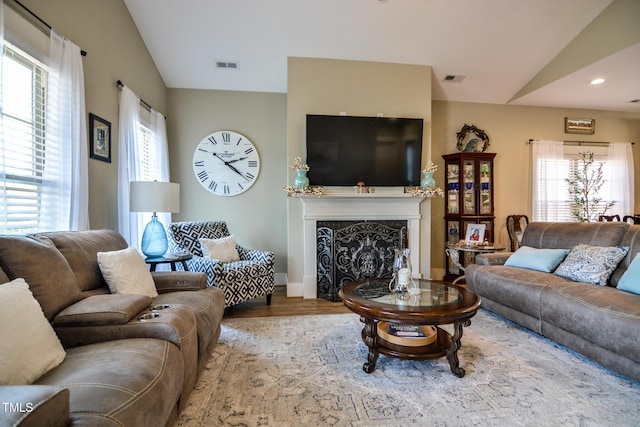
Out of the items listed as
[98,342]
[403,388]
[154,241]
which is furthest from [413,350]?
[154,241]

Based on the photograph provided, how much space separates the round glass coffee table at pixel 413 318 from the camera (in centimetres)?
191

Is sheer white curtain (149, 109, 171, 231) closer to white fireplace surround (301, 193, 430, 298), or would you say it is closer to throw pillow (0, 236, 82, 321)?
white fireplace surround (301, 193, 430, 298)

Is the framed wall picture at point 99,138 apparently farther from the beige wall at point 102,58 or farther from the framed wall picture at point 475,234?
the framed wall picture at point 475,234

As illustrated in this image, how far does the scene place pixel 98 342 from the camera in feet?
4.78

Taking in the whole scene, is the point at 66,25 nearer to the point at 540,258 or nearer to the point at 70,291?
the point at 70,291

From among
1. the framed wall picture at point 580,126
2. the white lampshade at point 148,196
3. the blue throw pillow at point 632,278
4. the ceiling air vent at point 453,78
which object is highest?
the ceiling air vent at point 453,78

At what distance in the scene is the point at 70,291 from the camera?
5.38 feet

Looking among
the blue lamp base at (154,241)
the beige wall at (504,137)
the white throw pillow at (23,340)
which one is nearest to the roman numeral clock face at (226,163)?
the blue lamp base at (154,241)

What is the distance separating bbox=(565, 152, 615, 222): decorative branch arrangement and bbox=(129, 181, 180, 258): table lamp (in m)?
5.82

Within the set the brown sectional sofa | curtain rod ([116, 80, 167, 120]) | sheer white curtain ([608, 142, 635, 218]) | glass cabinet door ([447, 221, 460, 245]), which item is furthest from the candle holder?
sheer white curtain ([608, 142, 635, 218])

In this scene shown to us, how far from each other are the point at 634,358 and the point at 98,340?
296 cm

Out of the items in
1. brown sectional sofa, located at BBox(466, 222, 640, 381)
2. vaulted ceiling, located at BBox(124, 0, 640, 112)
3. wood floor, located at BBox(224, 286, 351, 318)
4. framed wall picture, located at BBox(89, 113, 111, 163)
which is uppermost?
vaulted ceiling, located at BBox(124, 0, 640, 112)

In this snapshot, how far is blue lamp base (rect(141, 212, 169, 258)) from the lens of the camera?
9.80 ft

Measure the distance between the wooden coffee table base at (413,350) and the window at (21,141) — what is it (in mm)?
2382
